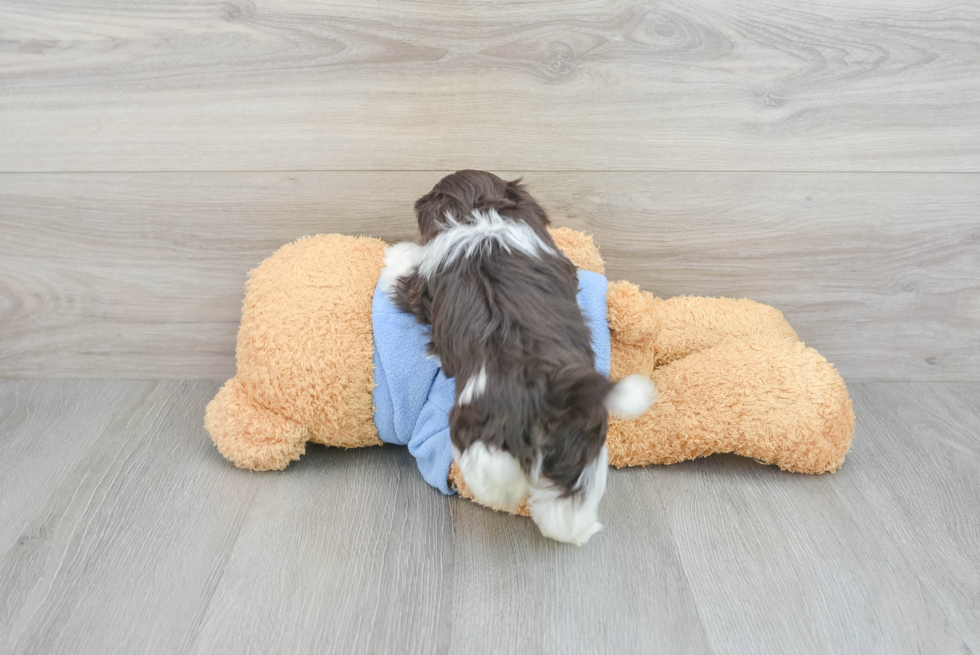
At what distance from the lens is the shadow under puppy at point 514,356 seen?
78 centimetres

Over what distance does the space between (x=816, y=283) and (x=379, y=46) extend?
92cm

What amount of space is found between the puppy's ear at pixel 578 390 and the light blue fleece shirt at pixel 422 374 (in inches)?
8.9

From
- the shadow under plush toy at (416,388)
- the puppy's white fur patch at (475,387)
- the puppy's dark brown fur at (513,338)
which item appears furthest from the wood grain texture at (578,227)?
the puppy's white fur patch at (475,387)

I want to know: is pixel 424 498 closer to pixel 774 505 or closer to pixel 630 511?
pixel 630 511

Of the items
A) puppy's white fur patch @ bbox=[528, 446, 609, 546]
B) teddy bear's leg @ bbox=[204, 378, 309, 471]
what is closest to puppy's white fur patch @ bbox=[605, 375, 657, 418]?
puppy's white fur patch @ bbox=[528, 446, 609, 546]

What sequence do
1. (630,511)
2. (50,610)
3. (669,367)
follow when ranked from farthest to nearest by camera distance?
(669,367) < (630,511) < (50,610)

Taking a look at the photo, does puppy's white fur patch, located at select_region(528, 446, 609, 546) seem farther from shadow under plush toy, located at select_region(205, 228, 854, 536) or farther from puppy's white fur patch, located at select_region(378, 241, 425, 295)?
puppy's white fur patch, located at select_region(378, 241, 425, 295)

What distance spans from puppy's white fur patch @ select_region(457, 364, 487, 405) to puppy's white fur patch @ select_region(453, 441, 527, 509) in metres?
0.06

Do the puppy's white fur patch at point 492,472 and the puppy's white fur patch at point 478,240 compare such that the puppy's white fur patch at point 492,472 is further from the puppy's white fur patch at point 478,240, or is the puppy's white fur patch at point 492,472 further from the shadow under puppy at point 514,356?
the puppy's white fur patch at point 478,240

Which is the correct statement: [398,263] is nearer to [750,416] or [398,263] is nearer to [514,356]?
[514,356]

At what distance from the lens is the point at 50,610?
0.82 meters

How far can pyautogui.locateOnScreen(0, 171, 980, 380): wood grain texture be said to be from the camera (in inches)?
48.3

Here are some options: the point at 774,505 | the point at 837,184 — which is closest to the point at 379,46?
the point at 837,184

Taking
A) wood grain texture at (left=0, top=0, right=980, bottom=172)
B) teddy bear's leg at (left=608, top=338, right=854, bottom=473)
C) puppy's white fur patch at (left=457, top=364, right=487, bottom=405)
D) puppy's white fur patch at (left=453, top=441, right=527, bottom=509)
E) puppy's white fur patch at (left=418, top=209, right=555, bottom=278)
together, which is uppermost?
wood grain texture at (left=0, top=0, right=980, bottom=172)
